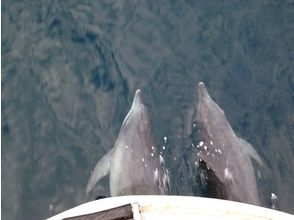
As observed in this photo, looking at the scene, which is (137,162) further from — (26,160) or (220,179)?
(26,160)

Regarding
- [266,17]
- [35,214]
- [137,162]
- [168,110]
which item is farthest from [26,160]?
[266,17]

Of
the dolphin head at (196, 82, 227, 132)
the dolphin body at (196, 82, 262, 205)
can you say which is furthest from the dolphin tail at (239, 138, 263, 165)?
the dolphin head at (196, 82, 227, 132)

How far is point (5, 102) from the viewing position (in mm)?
7262

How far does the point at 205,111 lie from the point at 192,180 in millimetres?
1030

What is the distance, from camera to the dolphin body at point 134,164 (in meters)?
6.25

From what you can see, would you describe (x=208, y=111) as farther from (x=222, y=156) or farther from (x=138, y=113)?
(x=138, y=113)

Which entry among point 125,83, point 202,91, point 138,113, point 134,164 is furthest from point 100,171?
point 202,91

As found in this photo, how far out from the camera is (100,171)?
6.73 meters

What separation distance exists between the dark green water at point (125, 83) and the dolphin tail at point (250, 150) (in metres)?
0.15

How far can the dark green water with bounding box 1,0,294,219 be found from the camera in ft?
22.3

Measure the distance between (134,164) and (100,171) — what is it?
0.56 meters

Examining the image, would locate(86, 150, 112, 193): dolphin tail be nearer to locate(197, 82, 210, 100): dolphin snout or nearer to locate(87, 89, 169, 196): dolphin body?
locate(87, 89, 169, 196): dolphin body

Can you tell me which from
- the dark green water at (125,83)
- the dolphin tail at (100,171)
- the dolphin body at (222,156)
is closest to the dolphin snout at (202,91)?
the dolphin body at (222,156)

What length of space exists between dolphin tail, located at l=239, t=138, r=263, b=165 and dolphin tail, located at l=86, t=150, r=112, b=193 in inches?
69.0
